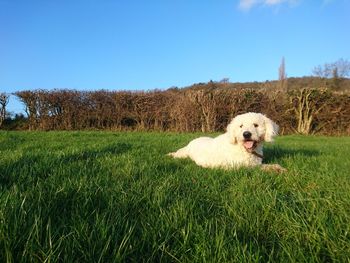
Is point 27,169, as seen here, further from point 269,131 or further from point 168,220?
point 269,131

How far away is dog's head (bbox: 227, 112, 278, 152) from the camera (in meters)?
5.96

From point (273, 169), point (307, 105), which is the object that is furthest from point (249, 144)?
point (307, 105)

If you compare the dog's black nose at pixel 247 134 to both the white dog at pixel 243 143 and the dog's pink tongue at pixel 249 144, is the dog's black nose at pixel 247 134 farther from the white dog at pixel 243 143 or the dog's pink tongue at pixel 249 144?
the dog's pink tongue at pixel 249 144

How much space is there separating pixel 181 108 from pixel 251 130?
13502 millimetres

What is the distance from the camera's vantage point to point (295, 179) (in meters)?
4.34

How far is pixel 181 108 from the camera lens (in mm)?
19359

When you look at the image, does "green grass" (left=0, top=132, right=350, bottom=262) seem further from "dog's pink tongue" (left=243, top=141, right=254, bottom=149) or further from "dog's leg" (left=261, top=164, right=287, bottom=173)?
"dog's pink tongue" (left=243, top=141, right=254, bottom=149)

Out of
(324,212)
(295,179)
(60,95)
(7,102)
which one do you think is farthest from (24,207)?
(7,102)

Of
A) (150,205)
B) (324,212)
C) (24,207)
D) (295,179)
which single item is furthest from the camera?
(295,179)

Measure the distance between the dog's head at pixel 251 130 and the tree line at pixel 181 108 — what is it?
12850 millimetres

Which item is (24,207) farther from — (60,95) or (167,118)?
(60,95)

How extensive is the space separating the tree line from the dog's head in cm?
1285

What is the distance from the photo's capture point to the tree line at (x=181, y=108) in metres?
19.3

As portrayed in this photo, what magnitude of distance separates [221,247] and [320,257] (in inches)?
23.5
